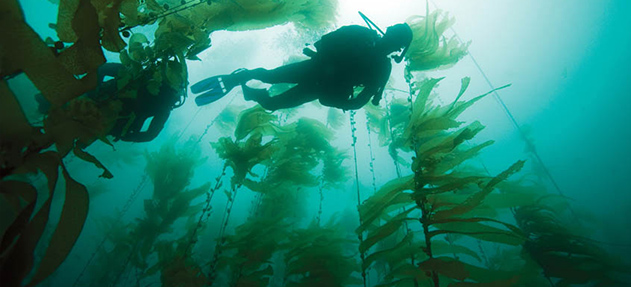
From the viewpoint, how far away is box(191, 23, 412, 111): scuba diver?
280 cm

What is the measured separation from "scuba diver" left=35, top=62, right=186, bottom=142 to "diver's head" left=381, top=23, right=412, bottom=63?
232cm

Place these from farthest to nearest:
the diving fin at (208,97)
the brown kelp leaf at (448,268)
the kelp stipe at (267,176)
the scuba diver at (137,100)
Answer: the kelp stipe at (267,176) < the diving fin at (208,97) < the scuba diver at (137,100) < the brown kelp leaf at (448,268)

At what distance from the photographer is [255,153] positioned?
382cm

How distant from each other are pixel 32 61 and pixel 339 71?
7.87 feet

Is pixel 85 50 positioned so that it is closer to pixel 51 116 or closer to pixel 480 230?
pixel 51 116

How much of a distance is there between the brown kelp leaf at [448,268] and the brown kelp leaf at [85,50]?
6.33ft

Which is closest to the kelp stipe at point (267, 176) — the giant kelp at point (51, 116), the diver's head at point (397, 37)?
the diver's head at point (397, 37)

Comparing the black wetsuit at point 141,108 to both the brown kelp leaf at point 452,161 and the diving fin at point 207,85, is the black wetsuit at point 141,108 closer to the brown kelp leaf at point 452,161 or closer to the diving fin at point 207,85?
the diving fin at point 207,85

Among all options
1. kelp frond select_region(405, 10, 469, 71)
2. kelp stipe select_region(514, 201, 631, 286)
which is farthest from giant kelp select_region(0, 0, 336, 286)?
kelp stipe select_region(514, 201, 631, 286)

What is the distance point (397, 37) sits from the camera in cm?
283

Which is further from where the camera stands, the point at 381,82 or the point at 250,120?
the point at 250,120

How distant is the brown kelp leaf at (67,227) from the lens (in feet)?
2.63

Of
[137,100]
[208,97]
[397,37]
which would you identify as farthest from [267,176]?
[397,37]

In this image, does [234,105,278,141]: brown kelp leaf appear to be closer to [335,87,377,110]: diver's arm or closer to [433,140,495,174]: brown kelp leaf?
[335,87,377,110]: diver's arm
